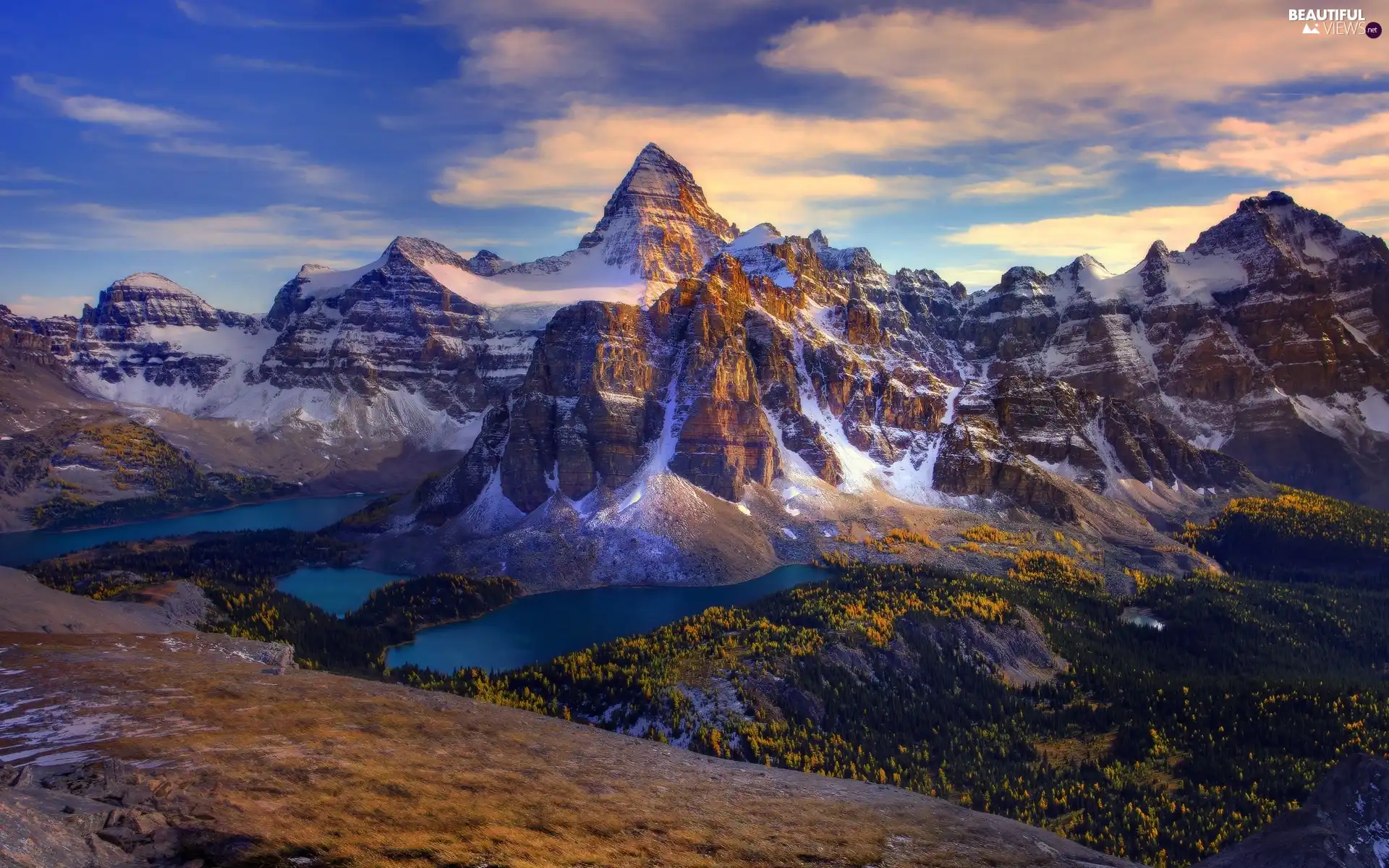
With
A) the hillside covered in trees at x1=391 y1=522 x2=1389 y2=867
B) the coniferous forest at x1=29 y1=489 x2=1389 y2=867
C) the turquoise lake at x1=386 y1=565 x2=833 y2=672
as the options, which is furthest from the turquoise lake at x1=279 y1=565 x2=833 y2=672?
the hillside covered in trees at x1=391 y1=522 x2=1389 y2=867

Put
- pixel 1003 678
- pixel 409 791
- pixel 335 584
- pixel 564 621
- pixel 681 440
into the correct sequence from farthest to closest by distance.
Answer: pixel 681 440
pixel 335 584
pixel 564 621
pixel 1003 678
pixel 409 791

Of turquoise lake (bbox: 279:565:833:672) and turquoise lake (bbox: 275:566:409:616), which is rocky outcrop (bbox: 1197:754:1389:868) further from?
turquoise lake (bbox: 275:566:409:616)

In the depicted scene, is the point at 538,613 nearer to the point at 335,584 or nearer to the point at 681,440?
the point at 335,584

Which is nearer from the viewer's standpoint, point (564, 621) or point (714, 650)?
point (714, 650)

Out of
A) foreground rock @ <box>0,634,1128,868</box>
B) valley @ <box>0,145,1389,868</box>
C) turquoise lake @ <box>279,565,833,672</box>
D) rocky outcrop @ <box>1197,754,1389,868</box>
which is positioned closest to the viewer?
foreground rock @ <box>0,634,1128,868</box>

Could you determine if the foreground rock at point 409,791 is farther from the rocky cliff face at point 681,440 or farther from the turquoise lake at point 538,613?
the rocky cliff face at point 681,440

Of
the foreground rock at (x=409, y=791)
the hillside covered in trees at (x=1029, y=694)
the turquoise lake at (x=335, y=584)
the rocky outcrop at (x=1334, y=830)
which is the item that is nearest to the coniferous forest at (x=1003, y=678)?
the hillside covered in trees at (x=1029, y=694)

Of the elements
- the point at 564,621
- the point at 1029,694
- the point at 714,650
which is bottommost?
the point at 564,621

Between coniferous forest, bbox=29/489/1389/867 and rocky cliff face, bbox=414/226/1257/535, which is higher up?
rocky cliff face, bbox=414/226/1257/535

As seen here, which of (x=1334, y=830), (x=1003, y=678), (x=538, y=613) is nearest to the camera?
(x=1334, y=830)

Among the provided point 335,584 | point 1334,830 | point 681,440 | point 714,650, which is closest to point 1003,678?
point 714,650

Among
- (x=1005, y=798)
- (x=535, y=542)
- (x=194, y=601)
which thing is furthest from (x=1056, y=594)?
(x=194, y=601)

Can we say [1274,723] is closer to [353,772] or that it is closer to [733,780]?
[733,780]
